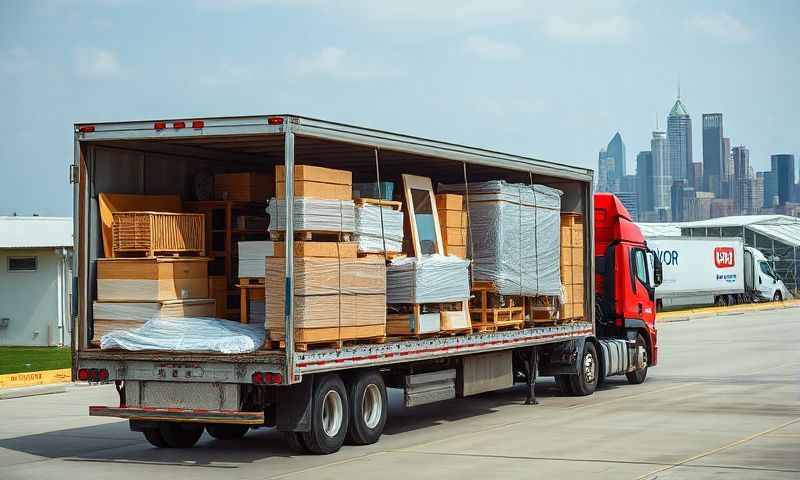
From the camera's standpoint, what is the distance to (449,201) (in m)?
15.6

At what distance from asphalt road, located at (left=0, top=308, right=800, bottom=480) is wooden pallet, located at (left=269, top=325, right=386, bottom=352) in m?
1.20

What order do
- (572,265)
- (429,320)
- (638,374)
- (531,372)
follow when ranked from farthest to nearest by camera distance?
(638,374)
(572,265)
(531,372)
(429,320)

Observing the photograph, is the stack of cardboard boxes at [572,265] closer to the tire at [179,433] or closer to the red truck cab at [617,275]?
the red truck cab at [617,275]

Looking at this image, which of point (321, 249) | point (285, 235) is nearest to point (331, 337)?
point (321, 249)

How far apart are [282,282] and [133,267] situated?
1.90 meters

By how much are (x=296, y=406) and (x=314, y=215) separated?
78.3 inches

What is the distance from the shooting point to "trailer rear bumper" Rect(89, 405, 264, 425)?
12.1 meters

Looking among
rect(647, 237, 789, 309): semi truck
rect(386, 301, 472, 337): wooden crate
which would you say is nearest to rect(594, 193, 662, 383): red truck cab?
rect(386, 301, 472, 337): wooden crate

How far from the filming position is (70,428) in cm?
1623

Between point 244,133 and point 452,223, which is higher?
point 244,133

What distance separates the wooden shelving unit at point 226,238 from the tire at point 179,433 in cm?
137

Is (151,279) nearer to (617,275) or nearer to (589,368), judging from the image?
(589,368)

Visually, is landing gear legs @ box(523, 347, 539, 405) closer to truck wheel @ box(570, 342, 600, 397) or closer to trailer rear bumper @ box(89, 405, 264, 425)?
truck wheel @ box(570, 342, 600, 397)

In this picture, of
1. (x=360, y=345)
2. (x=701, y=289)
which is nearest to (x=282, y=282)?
(x=360, y=345)
